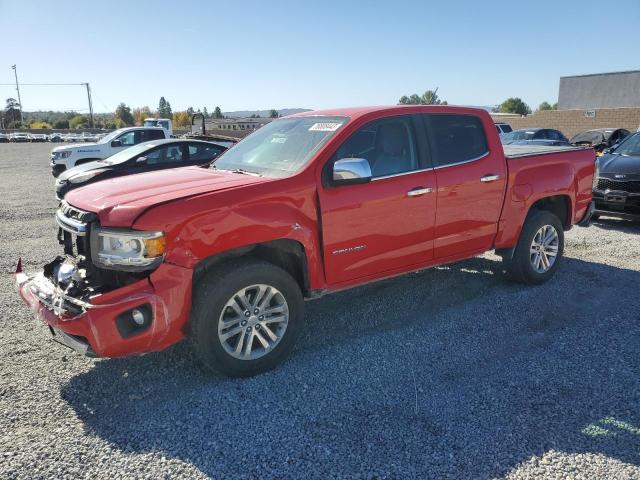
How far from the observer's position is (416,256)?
4.54 metres

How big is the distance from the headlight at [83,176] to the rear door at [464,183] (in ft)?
25.6

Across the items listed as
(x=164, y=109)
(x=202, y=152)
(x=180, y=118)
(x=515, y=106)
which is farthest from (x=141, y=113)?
(x=202, y=152)

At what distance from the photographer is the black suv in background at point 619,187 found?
811cm

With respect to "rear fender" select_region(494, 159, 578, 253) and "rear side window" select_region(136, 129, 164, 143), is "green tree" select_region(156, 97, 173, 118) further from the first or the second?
"rear fender" select_region(494, 159, 578, 253)

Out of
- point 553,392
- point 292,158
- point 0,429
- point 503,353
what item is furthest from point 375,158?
point 0,429

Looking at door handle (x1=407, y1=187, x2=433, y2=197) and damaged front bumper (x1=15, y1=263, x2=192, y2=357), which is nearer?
damaged front bumper (x1=15, y1=263, x2=192, y2=357)

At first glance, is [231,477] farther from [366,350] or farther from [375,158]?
[375,158]

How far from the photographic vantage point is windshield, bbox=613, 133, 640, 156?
9.16 m

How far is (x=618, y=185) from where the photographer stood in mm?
8312

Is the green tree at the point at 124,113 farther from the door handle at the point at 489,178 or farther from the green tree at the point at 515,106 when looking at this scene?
the door handle at the point at 489,178

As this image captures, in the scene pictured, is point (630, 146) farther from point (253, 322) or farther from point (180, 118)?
point (180, 118)

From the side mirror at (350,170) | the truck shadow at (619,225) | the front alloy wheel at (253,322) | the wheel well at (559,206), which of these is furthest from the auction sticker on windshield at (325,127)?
the truck shadow at (619,225)

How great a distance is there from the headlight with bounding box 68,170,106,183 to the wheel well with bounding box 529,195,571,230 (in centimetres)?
834

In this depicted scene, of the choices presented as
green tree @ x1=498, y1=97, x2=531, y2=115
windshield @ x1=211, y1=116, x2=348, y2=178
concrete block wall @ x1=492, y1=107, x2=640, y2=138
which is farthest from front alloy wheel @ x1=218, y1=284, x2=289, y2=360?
green tree @ x1=498, y1=97, x2=531, y2=115
